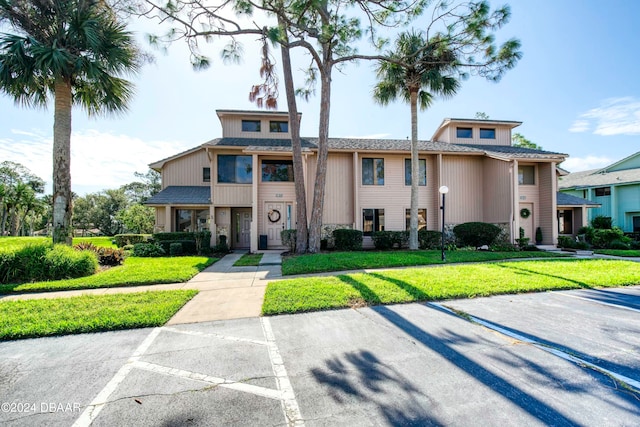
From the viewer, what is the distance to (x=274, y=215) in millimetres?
14062

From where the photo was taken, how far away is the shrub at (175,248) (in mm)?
12288

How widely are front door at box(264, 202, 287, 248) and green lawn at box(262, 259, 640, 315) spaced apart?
289 inches

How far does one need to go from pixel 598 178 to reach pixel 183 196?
3245cm

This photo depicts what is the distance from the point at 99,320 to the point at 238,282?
3.10 metres

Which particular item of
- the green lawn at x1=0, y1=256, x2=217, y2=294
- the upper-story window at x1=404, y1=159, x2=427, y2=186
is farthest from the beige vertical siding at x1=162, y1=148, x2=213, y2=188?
the upper-story window at x1=404, y1=159, x2=427, y2=186

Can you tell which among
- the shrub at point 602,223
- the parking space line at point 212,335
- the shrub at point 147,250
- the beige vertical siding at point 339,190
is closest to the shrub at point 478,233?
the beige vertical siding at point 339,190

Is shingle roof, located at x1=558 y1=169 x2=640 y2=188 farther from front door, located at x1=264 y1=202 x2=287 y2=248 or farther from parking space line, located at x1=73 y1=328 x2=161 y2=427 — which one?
parking space line, located at x1=73 y1=328 x2=161 y2=427

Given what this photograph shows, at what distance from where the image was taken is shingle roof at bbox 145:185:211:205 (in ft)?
47.9

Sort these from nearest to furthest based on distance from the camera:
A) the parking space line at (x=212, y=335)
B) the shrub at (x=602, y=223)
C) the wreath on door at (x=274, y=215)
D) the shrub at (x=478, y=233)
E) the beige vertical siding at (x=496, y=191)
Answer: the parking space line at (x=212, y=335)
the shrub at (x=478, y=233)
the beige vertical siding at (x=496, y=191)
the wreath on door at (x=274, y=215)
the shrub at (x=602, y=223)

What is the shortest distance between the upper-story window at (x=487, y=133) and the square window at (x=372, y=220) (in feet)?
30.0

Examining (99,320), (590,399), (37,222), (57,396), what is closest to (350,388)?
(590,399)

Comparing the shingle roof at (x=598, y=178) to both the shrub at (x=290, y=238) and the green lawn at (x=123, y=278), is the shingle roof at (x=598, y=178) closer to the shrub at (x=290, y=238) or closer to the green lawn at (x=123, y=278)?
the shrub at (x=290, y=238)

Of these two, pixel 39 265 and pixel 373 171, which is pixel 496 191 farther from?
pixel 39 265

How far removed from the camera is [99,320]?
427 cm
